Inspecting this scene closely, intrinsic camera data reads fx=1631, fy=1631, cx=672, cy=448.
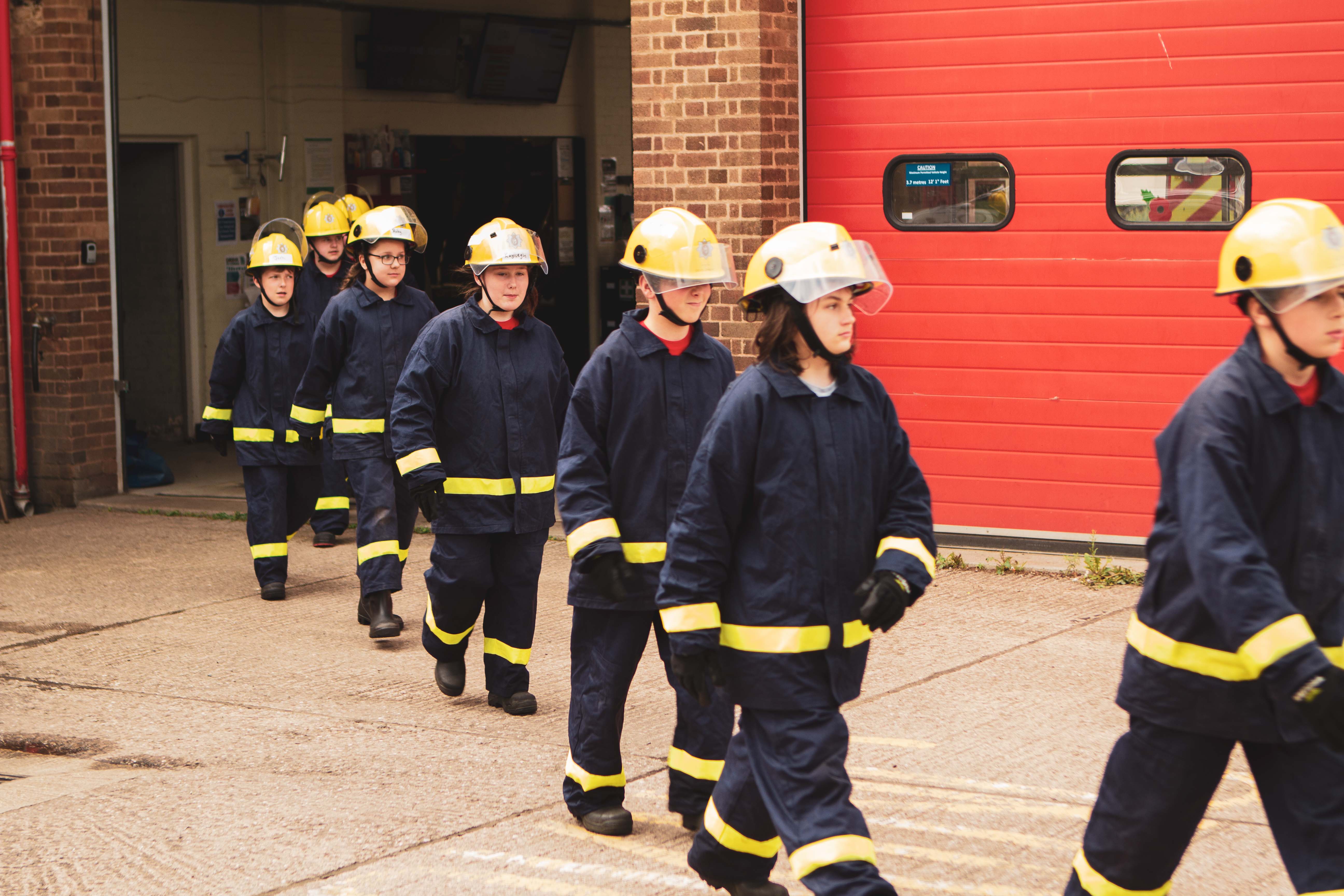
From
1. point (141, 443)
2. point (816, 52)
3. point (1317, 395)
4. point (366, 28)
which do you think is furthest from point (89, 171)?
point (1317, 395)

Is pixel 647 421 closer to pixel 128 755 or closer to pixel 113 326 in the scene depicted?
pixel 128 755

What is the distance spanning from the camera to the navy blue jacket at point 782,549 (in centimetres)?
374

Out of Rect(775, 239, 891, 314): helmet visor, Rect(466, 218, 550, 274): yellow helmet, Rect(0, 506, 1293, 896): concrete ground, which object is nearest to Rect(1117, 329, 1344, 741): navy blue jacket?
Rect(775, 239, 891, 314): helmet visor

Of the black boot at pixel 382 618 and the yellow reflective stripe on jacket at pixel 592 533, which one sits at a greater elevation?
the yellow reflective stripe on jacket at pixel 592 533

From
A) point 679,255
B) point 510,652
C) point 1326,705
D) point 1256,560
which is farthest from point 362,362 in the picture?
point 1326,705

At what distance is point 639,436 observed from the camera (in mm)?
4738

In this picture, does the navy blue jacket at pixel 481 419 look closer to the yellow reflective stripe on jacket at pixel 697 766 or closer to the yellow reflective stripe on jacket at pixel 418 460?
the yellow reflective stripe on jacket at pixel 418 460

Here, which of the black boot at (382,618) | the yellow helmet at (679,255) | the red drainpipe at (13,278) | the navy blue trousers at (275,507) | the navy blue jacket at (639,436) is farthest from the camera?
the red drainpipe at (13,278)

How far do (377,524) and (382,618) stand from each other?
17.0 inches

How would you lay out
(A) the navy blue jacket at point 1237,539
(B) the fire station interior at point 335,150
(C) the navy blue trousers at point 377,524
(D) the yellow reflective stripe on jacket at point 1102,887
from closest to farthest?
(A) the navy blue jacket at point 1237,539 < (D) the yellow reflective stripe on jacket at point 1102,887 < (C) the navy blue trousers at point 377,524 < (B) the fire station interior at point 335,150

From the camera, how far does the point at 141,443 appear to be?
40.1ft

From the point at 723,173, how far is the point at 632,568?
186 inches

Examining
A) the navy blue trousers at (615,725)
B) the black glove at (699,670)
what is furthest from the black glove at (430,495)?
the black glove at (699,670)

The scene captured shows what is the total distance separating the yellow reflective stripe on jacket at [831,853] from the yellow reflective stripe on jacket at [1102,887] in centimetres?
44
